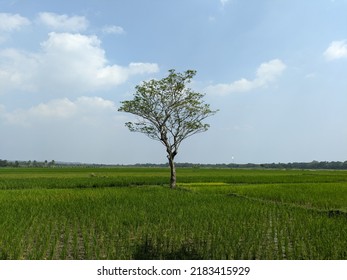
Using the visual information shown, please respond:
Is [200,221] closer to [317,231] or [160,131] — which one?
[317,231]

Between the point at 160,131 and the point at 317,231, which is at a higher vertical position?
the point at 160,131

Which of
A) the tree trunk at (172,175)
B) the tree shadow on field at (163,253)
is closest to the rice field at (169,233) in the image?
the tree shadow on field at (163,253)

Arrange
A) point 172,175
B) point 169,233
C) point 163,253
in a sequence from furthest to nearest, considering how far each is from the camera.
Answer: point 172,175, point 169,233, point 163,253

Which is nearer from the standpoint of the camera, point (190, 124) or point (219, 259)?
point (219, 259)

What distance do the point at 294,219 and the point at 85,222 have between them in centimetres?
642

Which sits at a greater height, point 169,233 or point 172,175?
point 172,175

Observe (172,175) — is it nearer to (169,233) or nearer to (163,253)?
(169,233)

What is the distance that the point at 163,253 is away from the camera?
627 cm

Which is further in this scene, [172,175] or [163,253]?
[172,175]

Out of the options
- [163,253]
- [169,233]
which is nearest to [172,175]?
[169,233]

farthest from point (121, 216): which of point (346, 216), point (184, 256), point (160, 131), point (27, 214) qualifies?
point (160, 131)

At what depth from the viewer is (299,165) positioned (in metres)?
161

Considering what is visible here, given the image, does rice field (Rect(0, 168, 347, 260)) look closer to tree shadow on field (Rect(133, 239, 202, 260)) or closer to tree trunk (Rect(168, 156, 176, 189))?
tree shadow on field (Rect(133, 239, 202, 260))

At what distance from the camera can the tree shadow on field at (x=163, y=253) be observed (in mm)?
6016
